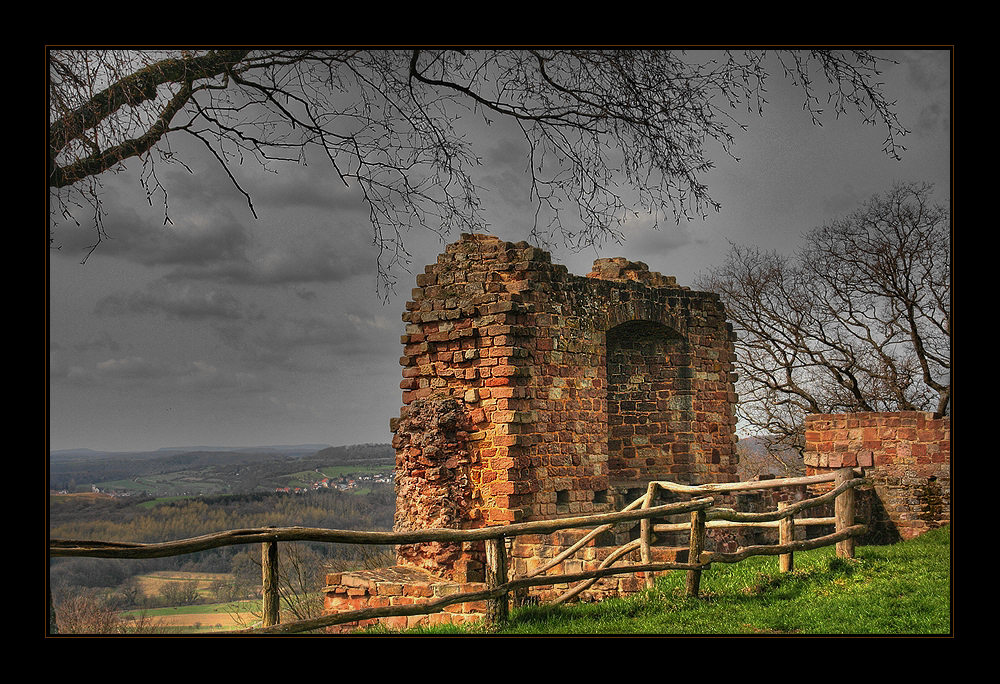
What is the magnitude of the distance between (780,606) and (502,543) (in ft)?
8.75

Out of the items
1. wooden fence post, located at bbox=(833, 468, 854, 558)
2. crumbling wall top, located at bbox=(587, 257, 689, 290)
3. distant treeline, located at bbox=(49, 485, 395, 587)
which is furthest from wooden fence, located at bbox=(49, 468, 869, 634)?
distant treeline, located at bbox=(49, 485, 395, 587)

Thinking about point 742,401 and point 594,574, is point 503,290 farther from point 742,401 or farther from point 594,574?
point 742,401

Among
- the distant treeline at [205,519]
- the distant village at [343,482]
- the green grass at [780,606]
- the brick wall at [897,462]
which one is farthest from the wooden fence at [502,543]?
the distant village at [343,482]

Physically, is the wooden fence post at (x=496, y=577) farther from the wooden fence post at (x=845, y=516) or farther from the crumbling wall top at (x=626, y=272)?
the crumbling wall top at (x=626, y=272)

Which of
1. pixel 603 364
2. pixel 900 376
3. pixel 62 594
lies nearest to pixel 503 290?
pixel 603 364

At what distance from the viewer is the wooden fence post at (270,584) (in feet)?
22.0

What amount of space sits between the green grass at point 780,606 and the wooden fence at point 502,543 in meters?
0.26

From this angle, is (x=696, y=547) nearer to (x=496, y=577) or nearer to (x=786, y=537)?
(x=786, y=537)

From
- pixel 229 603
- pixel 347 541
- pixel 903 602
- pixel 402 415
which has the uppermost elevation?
pixel 402 415

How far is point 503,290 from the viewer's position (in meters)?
12.5

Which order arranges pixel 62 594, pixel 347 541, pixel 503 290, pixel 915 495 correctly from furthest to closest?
pixel 62 594 → pixel 915 495 → pixel 503 290 → pixel 347 541

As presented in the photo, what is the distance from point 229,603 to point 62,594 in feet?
10.9

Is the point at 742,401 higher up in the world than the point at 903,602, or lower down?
higher up

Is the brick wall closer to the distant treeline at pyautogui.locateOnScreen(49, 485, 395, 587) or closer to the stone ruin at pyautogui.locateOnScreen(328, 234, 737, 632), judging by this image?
the stone ruin at pyautogui.locateOnScreen(328, 234, 737, 632)
